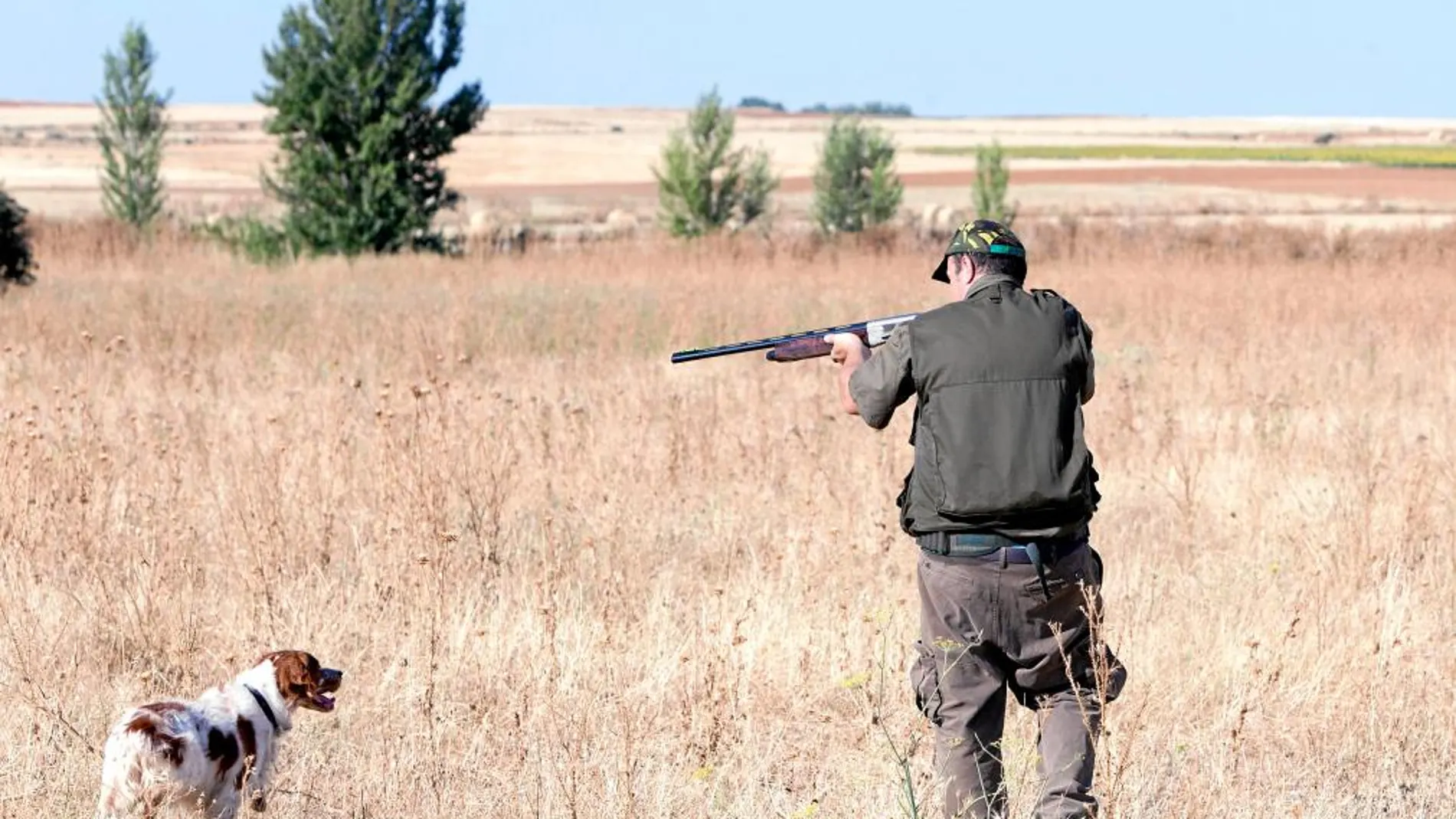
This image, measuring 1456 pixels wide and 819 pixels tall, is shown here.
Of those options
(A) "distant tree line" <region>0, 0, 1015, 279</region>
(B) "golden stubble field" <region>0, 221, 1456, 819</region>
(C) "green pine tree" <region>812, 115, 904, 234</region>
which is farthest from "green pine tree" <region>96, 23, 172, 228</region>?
(B) "golden stubble field" <region>0, 221, 1456, 819</region>

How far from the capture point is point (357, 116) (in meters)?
27.5

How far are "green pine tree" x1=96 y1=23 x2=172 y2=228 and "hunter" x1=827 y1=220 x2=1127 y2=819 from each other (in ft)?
118

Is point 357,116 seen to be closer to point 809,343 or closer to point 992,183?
point 992,183

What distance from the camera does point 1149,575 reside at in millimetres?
6867

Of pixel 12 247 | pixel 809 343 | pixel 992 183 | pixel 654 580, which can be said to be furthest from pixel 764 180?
pixel 809 343

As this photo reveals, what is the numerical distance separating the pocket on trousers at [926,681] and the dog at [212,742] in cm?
Result: 167

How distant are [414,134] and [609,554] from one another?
22.3 m

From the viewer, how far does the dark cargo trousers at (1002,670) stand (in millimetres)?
3955

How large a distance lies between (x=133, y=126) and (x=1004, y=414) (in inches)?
1487

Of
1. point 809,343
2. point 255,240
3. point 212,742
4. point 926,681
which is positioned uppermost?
point 809,343

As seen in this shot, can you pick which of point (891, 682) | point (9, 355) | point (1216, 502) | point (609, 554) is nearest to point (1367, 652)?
point (891, 682)

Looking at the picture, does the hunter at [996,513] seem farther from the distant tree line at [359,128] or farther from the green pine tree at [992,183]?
the green pine tree at [992,183]

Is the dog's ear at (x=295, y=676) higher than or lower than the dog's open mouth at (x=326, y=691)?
higher

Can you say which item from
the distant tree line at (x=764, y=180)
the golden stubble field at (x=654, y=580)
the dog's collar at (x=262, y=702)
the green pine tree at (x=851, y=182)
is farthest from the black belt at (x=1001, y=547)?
the green pine tree at (x=851, y=182)
